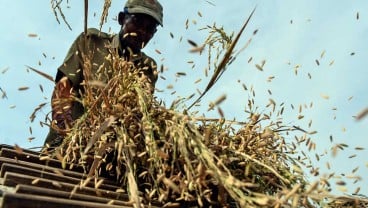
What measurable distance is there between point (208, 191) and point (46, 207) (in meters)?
0.74

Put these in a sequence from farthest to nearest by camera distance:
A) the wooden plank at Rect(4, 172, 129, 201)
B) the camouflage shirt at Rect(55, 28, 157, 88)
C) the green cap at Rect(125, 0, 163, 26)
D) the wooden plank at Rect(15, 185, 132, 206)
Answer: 1. the green cap at Rect(125, 0, 163, 26)
2. the camouflage shirt at Rect(55, 28, 157, 88)
3. the wooden plank at Rect(4, 172, 129, 201)
4. the wooden plank at Rect(15, 185, 132, 206)

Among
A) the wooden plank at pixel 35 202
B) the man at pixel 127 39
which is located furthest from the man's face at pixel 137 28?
the wooden plank at pixel 35 202

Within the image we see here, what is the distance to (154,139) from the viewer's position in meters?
2.44

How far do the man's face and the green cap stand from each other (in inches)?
1.9

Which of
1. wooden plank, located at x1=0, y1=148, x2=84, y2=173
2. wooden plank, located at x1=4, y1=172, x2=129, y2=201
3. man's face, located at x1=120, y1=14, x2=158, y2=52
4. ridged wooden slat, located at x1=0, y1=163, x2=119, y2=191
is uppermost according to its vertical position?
man's face, located at x1=120, y1=14, x2=158, y2=52

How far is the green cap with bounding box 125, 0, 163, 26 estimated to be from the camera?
4.25m

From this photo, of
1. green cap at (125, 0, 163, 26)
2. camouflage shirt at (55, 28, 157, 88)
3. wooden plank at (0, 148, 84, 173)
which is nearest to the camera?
wooden plank at (0, 148, 84, 173)

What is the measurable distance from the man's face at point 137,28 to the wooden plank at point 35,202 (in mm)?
2484

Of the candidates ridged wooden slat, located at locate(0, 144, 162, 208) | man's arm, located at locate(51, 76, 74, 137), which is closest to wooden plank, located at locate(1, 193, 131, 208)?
ridged wooden slat, located at locate(0, 144, 162, 208)

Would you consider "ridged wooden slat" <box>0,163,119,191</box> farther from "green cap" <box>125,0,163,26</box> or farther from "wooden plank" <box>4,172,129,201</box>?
"green cap" <box>125,0,163,26</box>

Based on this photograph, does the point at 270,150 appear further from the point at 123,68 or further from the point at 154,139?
the point at 123,68

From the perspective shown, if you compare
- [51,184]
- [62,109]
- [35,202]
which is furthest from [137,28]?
[35,202]

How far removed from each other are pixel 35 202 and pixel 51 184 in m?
0.40

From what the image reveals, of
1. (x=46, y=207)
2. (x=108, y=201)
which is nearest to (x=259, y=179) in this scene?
(x=108, y=201)
